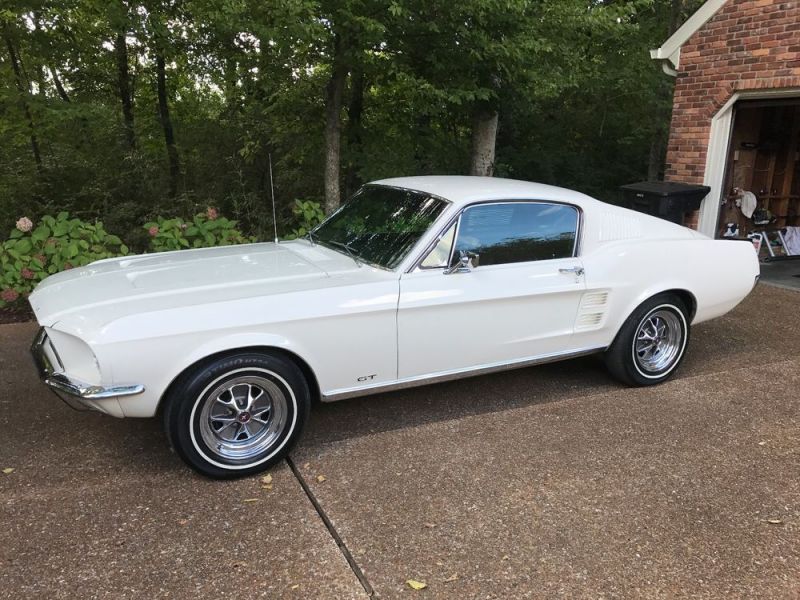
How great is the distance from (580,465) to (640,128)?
10.4 m

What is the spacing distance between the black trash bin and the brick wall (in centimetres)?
28

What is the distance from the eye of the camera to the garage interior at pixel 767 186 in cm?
922

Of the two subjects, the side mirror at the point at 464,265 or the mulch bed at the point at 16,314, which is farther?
the mulch bed at the point at 16,314

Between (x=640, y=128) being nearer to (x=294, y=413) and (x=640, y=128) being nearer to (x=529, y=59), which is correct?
(x=529, y=59)

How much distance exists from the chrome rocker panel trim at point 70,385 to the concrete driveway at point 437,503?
516mm

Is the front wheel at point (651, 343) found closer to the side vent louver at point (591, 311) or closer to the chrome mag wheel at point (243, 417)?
the side vent louver at point (591, 311)

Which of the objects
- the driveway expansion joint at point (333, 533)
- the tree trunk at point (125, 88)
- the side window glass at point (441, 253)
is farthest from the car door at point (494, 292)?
the tree trunk at point (125, 88)

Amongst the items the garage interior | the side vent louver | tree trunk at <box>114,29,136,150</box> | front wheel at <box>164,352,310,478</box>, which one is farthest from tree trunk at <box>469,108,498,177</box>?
tree trunk at <box>114,29,136,150</box>

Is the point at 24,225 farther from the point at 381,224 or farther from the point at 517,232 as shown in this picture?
the point at 517,232

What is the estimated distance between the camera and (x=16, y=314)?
19.5 ft

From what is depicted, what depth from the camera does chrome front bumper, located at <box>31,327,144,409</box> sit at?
289 cm

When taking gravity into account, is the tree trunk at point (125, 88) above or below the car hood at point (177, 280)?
above

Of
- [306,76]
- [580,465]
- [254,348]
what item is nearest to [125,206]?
[306,76]

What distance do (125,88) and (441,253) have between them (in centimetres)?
1294
